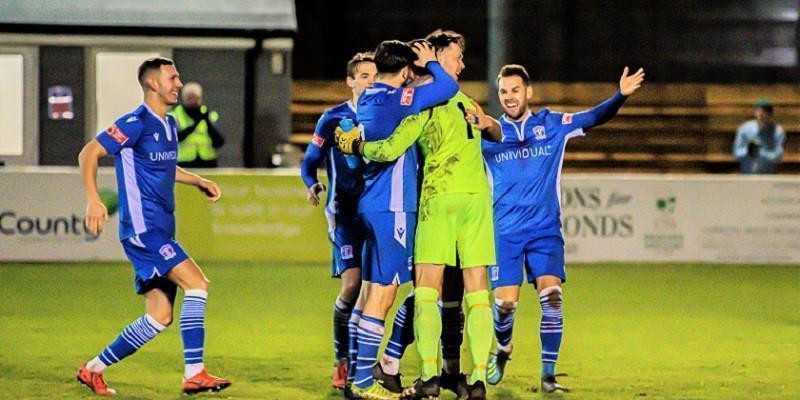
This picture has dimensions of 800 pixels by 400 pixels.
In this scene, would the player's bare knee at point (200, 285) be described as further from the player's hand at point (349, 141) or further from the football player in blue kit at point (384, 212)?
the player's hand at point (349, 141)

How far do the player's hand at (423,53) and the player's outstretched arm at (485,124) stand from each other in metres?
0.34

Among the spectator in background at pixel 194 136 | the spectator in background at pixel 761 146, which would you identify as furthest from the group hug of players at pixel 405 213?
the spectator in background at pixel 761 146

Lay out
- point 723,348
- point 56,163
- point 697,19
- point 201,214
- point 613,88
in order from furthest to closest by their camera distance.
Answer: point 697,19, point 613,88, point 56,163, point 201,214, point 723,348

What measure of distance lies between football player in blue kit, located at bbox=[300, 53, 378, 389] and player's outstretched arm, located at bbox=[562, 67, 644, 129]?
1.25 meters

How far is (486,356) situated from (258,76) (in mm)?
14928

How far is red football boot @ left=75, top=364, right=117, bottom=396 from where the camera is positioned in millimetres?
7961

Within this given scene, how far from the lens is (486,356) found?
298 inches

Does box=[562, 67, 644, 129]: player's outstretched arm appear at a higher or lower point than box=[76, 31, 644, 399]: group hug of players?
higher

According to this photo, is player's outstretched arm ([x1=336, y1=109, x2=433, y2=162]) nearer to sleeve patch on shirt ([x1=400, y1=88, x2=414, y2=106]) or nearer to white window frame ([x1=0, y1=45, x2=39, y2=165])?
sleeve patch on shirt ([x1=400, y1=88, x2=414, y2=106])

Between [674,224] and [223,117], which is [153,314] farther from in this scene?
[223,117]

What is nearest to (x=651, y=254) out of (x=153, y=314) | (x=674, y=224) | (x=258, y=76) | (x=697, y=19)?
(x=674, y=224)

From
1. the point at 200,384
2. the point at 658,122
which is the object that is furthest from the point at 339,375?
the point at 658,122

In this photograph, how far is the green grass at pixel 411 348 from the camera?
8.45m

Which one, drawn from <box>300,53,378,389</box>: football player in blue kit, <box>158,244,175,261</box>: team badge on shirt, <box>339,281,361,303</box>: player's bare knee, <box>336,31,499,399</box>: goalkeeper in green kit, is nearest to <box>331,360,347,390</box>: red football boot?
<box>300,53,378,389</box>: football player in blue kit
